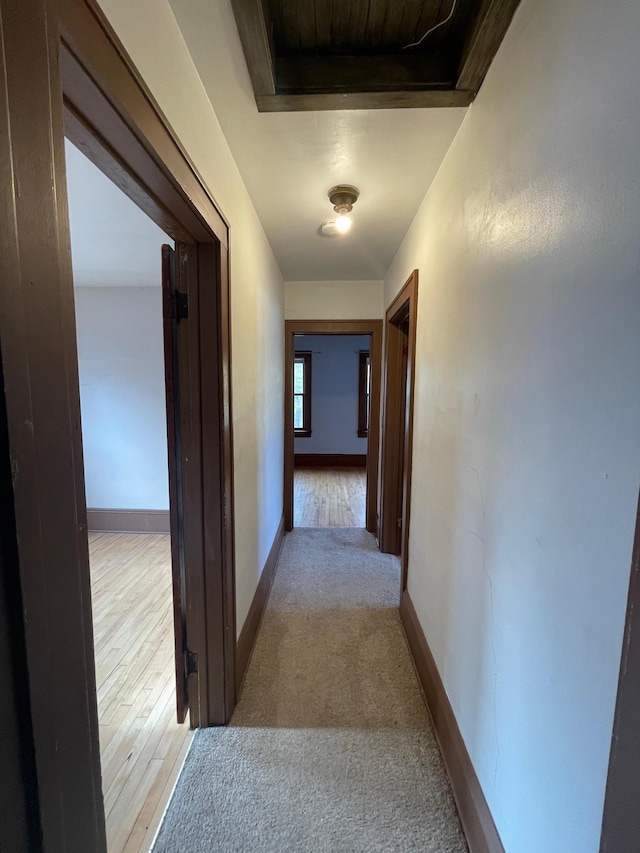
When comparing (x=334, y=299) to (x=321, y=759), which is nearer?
(x=321, y=759)

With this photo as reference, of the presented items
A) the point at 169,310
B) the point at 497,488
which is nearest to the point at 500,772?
the point at 497,488

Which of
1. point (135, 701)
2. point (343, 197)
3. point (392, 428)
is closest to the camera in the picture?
point (135, 701)

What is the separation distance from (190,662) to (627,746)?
141cm

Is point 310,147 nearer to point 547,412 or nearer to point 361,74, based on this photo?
point 361,74

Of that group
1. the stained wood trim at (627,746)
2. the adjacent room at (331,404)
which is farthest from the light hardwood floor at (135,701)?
the adjacent room at (331,404)

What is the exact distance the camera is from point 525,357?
0.82 metres

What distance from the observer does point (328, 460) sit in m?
6.70

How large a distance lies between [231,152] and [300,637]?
235 cm

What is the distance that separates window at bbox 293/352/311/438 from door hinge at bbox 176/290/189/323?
5.20 metres

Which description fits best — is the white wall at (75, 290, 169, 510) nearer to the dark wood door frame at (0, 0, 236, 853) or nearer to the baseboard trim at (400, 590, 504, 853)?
the baseboard trim at (400, 590, 504, 853)

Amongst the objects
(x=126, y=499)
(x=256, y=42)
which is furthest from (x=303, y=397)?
(x=256, y=42)

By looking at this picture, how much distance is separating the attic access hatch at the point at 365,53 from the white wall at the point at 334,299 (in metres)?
1.98

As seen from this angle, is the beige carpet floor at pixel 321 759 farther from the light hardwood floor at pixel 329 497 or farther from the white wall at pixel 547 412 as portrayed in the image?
the light hardwood floor at pixel 329 497

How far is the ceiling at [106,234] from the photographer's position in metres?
1.54
